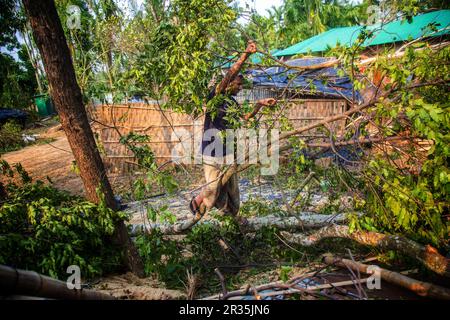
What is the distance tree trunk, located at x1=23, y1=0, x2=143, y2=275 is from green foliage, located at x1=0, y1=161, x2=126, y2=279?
147 mm

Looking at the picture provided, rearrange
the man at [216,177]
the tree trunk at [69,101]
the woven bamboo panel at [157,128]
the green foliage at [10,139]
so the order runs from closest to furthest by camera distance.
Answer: the tree trunk at [69,101] → the man at [216,177] → the woven bamboo panel at [157,128] → the green foliage at [10,139]

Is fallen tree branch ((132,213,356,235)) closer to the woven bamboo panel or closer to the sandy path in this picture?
the sandy path

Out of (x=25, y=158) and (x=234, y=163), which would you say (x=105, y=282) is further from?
(x=25, y=158)

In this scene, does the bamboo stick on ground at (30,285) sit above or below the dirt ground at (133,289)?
above

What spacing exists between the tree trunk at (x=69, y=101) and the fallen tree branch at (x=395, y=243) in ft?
6.77

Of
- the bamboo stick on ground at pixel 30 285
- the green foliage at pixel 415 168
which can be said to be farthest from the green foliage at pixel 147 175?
the green foliage at pixel 415 168

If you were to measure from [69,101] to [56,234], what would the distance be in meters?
1.22

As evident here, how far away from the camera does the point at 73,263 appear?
275 centimetres

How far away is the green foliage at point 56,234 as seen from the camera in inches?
104

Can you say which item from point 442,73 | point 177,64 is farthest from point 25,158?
point 442,73

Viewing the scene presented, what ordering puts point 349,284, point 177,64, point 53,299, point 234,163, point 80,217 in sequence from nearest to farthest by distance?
point 53,299 < point 349,284 < point 80,217 < point 177,64 < point 234,163

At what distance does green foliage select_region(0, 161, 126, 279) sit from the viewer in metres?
2.64

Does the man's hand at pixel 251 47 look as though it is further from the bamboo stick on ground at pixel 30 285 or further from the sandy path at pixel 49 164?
the sandy path at pixel 49 164
